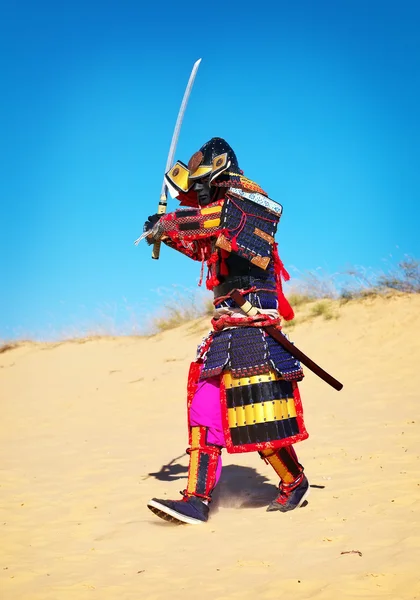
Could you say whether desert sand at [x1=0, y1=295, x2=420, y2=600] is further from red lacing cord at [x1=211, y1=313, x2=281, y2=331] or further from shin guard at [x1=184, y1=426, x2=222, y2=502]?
red lacing cord at [x1=211, y1=313, x2=281, y2=331]

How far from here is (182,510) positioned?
4.56 m

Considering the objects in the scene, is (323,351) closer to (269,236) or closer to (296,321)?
(296,321)

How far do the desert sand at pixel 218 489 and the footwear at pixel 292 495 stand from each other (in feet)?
0.21

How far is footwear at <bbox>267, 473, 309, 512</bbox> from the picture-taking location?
4.87 metres

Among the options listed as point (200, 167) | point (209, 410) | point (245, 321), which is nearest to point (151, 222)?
point (200, 167)

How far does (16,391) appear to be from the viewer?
1208cm

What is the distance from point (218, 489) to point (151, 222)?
2195 millimetres

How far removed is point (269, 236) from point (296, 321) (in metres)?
8.10

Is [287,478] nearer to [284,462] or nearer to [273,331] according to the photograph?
[284,462]

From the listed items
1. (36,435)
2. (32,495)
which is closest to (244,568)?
(32,495)

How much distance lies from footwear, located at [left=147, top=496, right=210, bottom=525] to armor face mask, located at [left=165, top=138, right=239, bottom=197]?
2.01 meters

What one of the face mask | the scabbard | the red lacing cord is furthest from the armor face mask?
the red lacing cord

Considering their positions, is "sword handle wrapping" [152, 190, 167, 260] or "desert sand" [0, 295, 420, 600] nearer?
"desert sand" [0, 295, 420, 600]

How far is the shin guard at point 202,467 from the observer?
15.1ft
